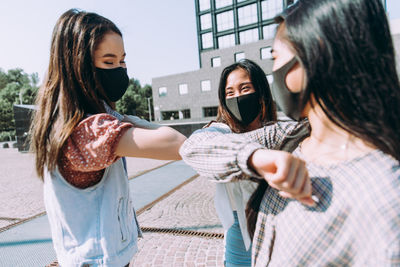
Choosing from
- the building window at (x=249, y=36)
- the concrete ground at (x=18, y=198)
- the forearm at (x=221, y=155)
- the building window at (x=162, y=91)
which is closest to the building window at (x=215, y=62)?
the building window at (x=249, y=36)

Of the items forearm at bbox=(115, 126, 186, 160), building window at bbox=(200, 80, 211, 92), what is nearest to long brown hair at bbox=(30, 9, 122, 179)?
forearm at bbox=(115, 126, 186, 160)

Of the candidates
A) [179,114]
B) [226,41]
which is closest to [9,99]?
[179,114]

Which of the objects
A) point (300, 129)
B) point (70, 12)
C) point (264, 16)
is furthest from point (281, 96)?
point (264, 16)

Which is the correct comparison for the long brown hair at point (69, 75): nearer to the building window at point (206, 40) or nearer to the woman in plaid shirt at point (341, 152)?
the woman in plaid shirt at point (341, 152)

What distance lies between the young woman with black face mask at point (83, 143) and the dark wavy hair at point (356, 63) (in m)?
0.53

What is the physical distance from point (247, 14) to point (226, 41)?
410cm

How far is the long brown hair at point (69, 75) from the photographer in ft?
3.61

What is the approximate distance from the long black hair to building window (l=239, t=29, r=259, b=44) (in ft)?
113

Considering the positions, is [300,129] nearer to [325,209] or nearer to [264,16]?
[325,209]

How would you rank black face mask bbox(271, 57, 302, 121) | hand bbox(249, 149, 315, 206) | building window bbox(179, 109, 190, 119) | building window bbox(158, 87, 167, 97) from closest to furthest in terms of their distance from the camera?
hand bbox(249, 149, 315, 206) < black face mask bbox(271, 57, 302, 121) < building window bbox(179, 109, 190, 119) < building window bbox(158, 87, 167, 97)

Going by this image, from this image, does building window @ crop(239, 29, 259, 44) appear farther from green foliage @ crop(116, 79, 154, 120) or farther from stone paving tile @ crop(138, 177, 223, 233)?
stone paving tile @ crop(138, 177, 223, 233)

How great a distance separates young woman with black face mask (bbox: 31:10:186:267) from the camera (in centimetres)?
101

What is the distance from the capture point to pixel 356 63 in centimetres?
78

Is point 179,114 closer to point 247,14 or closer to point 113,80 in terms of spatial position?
point 247,14
